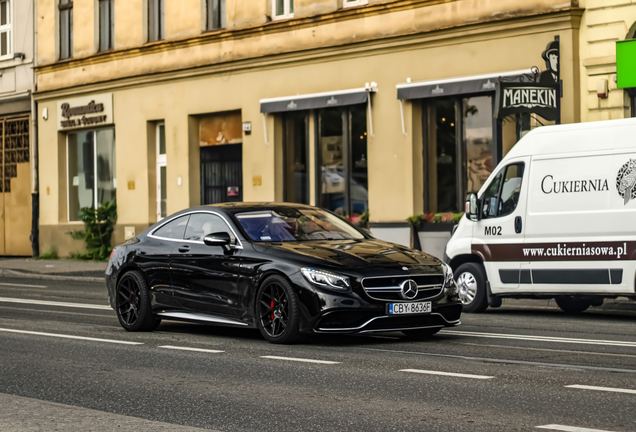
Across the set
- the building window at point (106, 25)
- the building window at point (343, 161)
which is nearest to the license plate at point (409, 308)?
the building window at point (343, 161)

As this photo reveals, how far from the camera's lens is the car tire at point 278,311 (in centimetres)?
1034

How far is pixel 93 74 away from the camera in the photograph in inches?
1222

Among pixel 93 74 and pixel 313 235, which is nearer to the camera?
pixel 313 235

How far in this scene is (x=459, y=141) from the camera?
22.2m

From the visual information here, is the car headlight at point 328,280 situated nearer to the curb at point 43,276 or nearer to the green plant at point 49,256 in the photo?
the curb at point 43,276

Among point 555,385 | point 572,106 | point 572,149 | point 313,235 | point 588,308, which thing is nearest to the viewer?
point 555,385

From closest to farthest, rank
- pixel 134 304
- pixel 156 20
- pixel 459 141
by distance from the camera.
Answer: pixel 134 304 → pixel 459 141 → pixel 156 20

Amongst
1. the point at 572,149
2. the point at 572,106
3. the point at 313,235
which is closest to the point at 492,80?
the point at 572,106

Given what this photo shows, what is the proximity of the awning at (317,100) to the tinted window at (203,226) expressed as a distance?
Answer: 38.4 ft

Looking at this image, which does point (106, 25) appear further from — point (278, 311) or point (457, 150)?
point (278, 311)

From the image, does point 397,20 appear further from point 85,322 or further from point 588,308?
point 85,322

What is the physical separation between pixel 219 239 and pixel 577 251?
4792mm

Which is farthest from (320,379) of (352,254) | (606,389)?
(352,254)

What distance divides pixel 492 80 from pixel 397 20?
304cm
